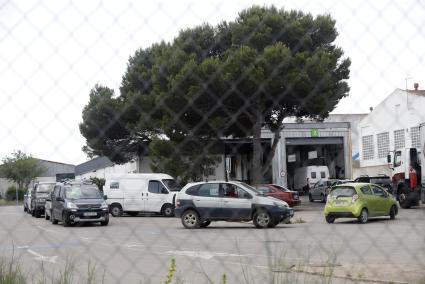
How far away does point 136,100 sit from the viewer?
3.73 metres

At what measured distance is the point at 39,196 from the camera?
3100cm

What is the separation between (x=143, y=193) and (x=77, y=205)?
542 cm

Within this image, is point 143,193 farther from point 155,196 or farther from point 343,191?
point 343,191

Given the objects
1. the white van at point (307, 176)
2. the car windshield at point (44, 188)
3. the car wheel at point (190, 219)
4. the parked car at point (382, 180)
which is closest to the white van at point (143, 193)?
the car windshield at point (44, 188)

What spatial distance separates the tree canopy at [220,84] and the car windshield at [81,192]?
18890mm

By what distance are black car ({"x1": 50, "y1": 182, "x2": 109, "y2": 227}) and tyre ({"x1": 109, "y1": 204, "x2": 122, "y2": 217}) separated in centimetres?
427

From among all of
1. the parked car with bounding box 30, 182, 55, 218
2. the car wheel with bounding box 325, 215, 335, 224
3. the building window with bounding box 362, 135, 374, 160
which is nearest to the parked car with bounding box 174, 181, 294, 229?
the car wheel with bounding box 325, 215, 335, 224

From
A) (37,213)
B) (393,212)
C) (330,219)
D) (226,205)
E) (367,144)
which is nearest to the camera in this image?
(367,144)

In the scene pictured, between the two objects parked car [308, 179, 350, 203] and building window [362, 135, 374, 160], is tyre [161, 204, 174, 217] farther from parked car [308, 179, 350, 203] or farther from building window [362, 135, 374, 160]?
parked car [308, 179, 350, 203]

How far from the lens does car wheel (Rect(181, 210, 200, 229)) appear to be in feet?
63.5

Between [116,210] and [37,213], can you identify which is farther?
[37,213]

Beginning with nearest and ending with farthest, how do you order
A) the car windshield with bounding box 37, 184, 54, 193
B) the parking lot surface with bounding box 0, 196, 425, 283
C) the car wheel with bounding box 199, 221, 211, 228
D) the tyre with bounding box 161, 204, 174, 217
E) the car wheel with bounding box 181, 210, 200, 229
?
the parking lot surface with bounding box 0, 196, 425, 283 < the car wheel with bounding box 181, 210, 200, 229 < the car wheel with bounding box 199, 221, 211, 228 < the tyre with bounding box 161, 204, 174, 217 < the car windshield with bounding box 37, 184, 54, 193

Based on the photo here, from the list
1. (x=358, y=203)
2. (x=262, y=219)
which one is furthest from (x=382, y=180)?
(x=262, y=219)

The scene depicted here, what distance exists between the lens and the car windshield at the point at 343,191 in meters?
20.9
